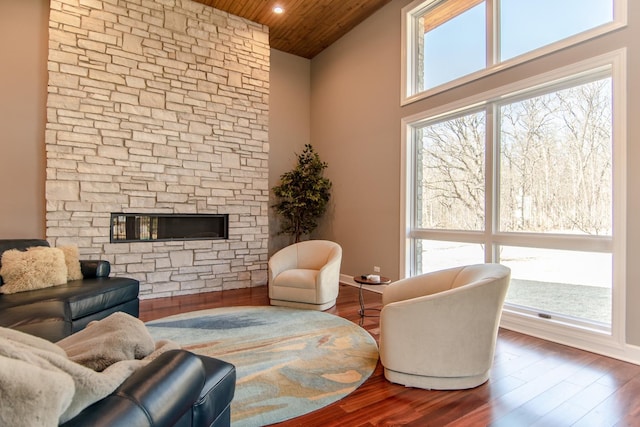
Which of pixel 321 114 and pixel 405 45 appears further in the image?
pixel 321 114

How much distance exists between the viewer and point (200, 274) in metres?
4.66

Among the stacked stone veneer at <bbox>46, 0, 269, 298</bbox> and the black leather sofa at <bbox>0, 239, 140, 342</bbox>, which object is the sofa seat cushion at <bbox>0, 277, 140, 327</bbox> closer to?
the black leather sofa at <bbox>0, 239, 140, 342</bbox>

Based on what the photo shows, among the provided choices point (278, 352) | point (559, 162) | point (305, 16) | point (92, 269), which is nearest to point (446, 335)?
point (278, 352)

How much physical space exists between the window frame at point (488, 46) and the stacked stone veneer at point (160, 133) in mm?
2210

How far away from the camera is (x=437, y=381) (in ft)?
6.68

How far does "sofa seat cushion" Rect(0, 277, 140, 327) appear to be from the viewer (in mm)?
2229

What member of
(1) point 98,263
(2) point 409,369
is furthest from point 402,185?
(1) point 98,263

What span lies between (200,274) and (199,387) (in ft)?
12.6

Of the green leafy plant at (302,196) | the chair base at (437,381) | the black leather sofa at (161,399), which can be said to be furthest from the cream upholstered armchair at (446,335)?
the green leafy plant at (302,196)

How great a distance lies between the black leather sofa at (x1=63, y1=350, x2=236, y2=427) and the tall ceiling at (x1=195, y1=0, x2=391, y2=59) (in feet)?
15.8

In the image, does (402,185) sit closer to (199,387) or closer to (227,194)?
(227,194)

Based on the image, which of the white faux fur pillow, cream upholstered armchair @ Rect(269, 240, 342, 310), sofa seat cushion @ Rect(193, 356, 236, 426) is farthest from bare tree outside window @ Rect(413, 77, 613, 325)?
the white faux fur pillow

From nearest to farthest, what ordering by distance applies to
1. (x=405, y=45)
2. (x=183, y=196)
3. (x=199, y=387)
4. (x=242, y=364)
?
(x=199, y=387), (x=242, y=364), (x=405, y=45), (x=183, y=196)

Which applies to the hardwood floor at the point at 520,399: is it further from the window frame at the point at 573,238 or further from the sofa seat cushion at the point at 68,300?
the sofa seat cushion at the point at 68,300
